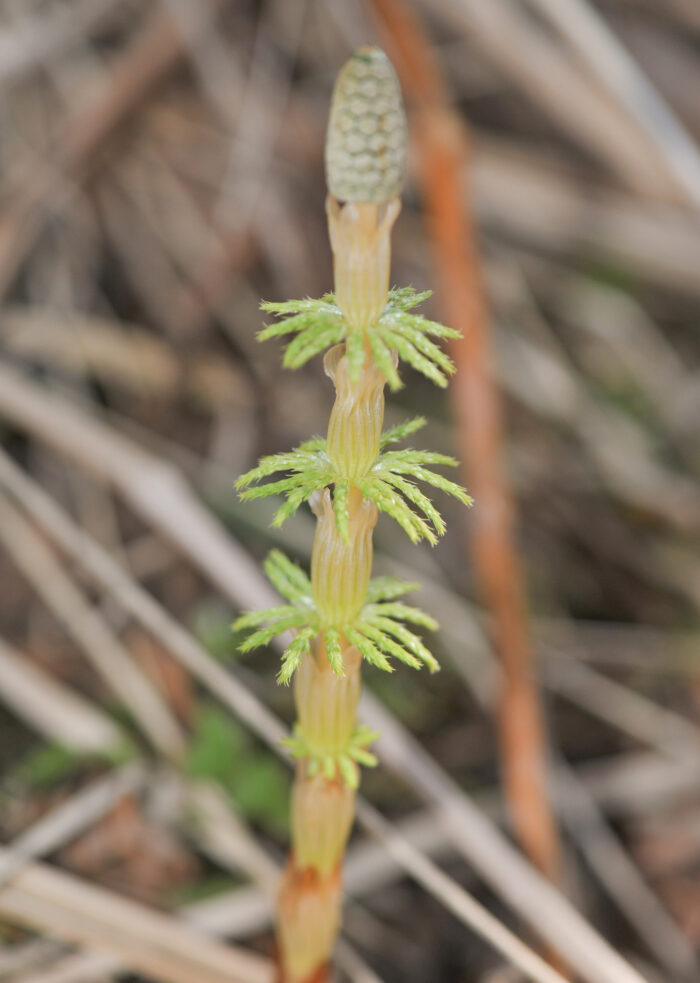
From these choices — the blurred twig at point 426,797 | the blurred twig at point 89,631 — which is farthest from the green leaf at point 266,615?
the blurred twig at point 89,631

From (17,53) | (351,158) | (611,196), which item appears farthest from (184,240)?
(351,158)

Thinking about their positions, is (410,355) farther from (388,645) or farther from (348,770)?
(348,770)

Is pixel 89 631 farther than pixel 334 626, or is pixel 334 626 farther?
pixel 89 631

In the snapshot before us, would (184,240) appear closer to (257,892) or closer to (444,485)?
(257,892)

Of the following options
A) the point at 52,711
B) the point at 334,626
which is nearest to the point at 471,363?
the point at 52,711

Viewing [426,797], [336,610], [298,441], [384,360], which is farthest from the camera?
[298,441]

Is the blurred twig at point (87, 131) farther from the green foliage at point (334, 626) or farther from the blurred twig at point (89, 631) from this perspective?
the green foliage at point (334, 626)

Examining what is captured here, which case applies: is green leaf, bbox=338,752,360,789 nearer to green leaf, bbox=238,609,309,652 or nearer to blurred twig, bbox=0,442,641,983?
green leaf, bbox=238,609,309,652
